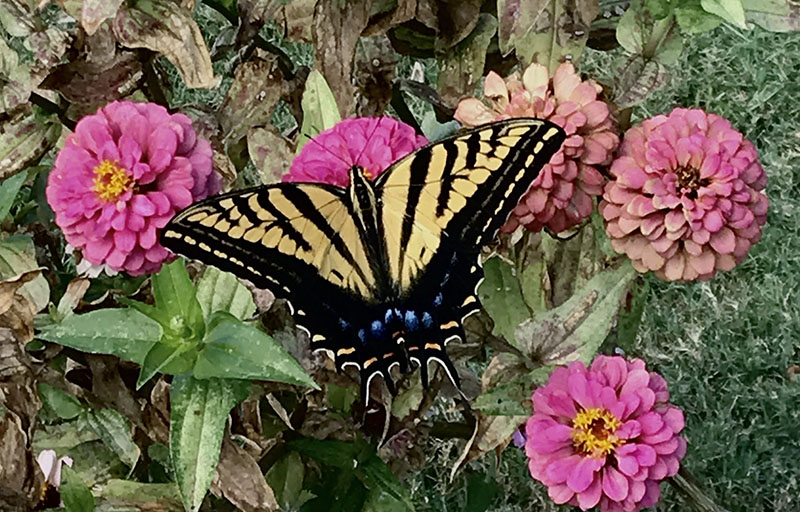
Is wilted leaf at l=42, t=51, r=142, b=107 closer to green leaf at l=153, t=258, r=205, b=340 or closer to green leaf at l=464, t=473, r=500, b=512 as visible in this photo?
green leaf at l=153, t=258, r=205, b=340

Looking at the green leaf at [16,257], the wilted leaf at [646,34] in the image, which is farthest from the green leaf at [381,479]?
the wilted leaf at [646,34]

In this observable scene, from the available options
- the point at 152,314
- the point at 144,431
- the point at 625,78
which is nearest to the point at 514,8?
the point at 625,78

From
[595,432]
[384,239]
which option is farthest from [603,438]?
[384,239]

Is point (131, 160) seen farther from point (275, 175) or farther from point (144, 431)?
point (144, 431)

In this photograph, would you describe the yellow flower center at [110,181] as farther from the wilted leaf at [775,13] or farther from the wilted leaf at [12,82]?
the wilted leaf at [775,13]

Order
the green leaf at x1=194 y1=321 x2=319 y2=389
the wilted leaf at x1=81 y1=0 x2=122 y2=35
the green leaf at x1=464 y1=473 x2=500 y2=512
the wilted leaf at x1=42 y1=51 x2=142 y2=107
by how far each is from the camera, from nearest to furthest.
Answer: the green leaf at x1=194 y1=321 x2=319 y2=389 < the wilted leaf at x1=81 y1=0 x2=122 y2=35 < the wilted leaf at x1=42 y1=51 x2=142 y2=107 < the green leaf at x1=464 y1=473 x2=500 y2=512

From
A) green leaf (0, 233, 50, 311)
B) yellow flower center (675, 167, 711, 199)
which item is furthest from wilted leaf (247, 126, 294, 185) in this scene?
yellow flower center (675, 167, 711, 199)

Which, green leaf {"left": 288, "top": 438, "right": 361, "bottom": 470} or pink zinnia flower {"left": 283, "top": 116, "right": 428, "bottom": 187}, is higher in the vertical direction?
pink zinnia flower {"left": 283, "top": 116, "right": 428, "bottom": 187}
